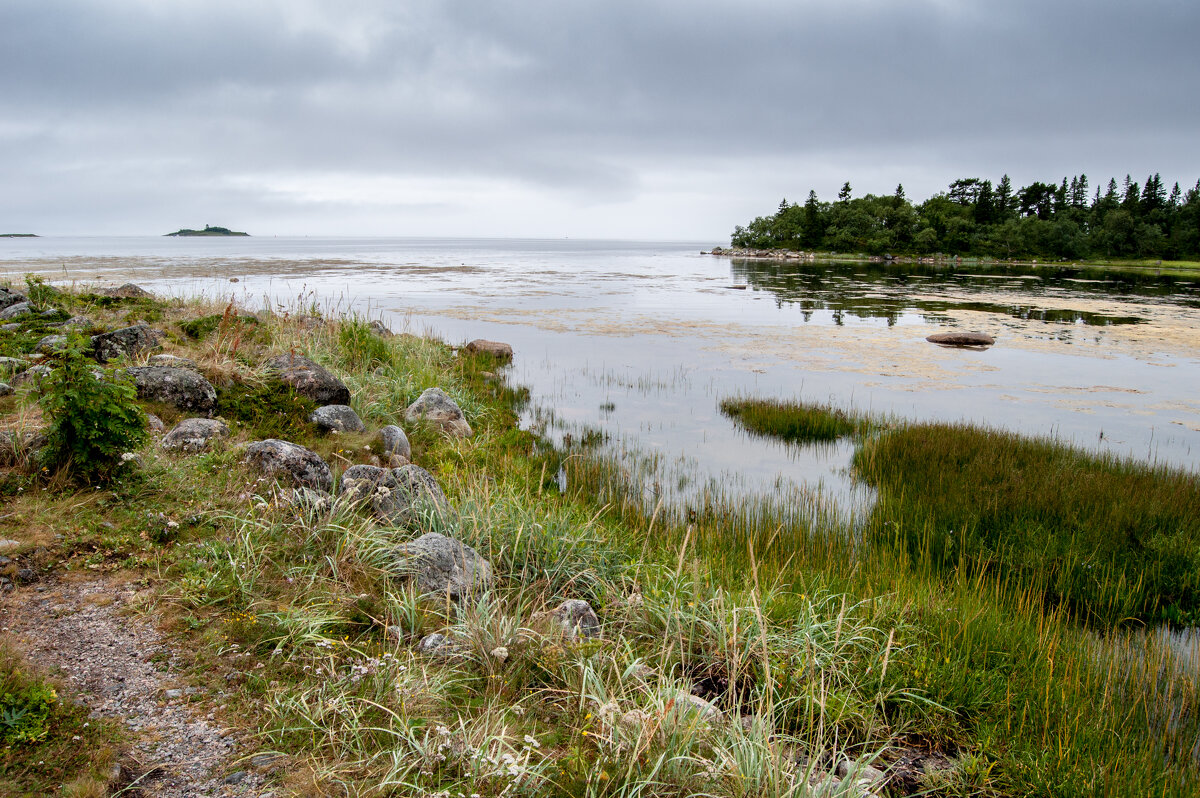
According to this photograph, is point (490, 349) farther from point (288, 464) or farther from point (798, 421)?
point (288, 464)

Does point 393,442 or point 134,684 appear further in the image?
point 393,442

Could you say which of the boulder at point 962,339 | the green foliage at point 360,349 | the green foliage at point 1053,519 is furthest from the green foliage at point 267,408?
the boulder at point 962,339

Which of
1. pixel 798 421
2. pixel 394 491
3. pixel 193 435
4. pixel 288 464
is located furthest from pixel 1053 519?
pixel 193 435

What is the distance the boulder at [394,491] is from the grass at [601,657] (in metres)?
0.22

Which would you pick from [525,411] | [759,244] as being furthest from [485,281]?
[759,244]

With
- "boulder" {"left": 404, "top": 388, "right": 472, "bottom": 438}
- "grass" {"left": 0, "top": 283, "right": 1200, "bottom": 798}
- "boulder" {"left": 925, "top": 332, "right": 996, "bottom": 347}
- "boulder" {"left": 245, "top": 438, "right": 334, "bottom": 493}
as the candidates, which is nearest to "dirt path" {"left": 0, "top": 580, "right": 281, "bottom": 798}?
"grass" {"left": 0, "top": 283, "right": 1200, "bottom": 798}

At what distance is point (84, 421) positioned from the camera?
188 inches

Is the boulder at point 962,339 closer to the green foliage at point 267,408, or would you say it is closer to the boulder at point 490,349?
the boulder at point 490,349

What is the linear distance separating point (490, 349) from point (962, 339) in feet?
44.0

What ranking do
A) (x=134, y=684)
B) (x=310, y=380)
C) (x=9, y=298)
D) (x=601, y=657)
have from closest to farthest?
(x=134, y=684) → (x=601, y=657) → (x=310, y=380) → (x=9, y=298)

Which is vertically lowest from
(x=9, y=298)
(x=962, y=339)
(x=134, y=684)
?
(x=134, y=684)

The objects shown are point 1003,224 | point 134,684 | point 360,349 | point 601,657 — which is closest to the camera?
point 134,684

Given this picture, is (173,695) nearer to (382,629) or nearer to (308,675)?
(308,675)

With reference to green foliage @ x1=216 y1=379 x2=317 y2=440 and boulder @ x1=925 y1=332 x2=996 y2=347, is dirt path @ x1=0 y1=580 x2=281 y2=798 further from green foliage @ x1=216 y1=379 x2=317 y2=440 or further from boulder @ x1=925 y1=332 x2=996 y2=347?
boulder @ x1=925 y1=332 x2=996 y2=347
